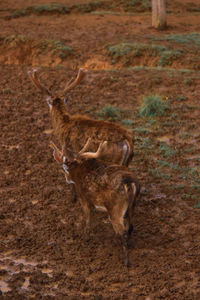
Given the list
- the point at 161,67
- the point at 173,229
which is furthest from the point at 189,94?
the point at 173,229

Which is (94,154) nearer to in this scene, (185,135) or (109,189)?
(109,189)

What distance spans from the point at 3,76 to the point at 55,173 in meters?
4.87

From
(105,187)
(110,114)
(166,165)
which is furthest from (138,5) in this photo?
(105,187)

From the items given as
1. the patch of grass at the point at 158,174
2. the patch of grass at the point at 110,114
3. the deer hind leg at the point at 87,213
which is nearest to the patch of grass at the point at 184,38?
the patch of grass at the point at 110,114

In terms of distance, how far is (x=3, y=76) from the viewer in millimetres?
11719

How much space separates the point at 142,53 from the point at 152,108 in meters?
4.14

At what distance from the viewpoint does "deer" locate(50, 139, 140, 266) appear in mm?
5441

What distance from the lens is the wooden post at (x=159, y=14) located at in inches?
603

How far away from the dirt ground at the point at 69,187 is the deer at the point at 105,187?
41 centimetres

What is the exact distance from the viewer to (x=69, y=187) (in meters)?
Result: 7.42

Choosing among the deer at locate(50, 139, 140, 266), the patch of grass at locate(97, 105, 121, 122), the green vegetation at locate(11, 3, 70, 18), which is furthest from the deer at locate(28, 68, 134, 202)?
the green vegetation at locate(11, 3, 70, 18)

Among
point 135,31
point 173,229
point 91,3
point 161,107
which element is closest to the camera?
point 173,229

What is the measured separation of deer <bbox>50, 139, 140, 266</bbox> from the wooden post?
33.7 ft

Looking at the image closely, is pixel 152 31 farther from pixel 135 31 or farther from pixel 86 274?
pixel 86 274
